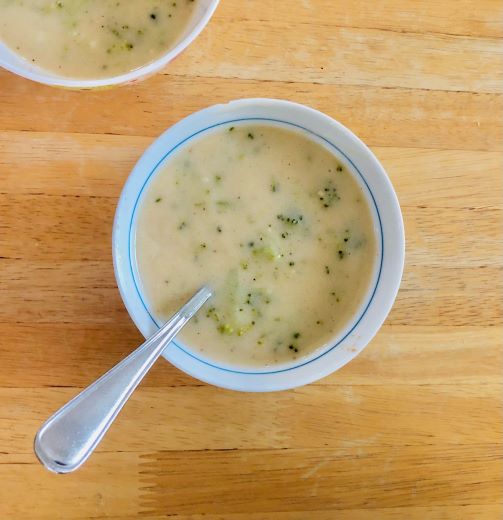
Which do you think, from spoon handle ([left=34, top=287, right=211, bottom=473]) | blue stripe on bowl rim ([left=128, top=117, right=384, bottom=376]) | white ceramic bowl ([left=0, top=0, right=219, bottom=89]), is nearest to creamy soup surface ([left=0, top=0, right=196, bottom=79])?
white ceramic bowl ([left=0, top=0, right=219, bottom=89])

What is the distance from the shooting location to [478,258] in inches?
43.4

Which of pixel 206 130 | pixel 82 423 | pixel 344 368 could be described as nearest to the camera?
pixel 82 423

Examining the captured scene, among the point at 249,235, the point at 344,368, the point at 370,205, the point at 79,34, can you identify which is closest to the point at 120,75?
the point at 79,34

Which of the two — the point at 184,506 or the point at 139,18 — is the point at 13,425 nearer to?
the point at 184,506

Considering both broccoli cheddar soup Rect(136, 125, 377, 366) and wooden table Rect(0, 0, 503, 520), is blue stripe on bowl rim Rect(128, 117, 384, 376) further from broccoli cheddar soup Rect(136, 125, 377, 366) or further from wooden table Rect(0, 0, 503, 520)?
wooden table Rect(0, 0, 503, 520)

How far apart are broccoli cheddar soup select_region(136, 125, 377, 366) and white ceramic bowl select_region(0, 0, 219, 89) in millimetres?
121

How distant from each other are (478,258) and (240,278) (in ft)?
1.35

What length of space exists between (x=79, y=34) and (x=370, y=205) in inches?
19.0

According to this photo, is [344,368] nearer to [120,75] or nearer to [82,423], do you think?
[82,423]

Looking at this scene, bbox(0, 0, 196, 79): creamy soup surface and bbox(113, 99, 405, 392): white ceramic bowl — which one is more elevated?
bbox(0, 0, 196, 79): creamy soup surface

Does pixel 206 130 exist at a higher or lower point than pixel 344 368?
higher

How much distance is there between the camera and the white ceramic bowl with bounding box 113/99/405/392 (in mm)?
922

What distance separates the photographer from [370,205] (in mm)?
956

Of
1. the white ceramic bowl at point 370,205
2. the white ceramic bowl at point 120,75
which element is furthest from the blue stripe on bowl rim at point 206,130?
the white ceramic bowl at point 120,75
